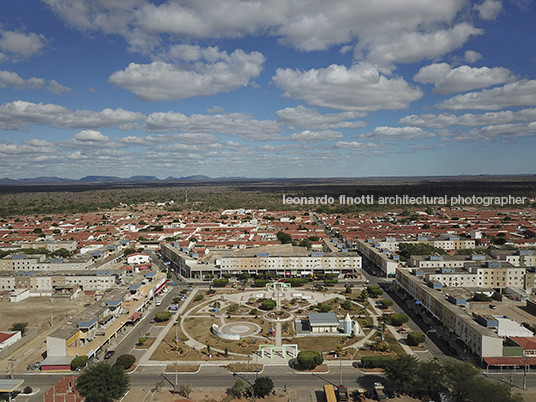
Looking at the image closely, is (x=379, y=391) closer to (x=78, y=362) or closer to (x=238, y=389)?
(x=238, y=389)

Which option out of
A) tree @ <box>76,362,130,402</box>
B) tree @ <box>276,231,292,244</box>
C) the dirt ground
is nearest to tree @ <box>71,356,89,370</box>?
the dirt ground

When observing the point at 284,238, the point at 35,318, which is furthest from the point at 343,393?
the point at 284,238

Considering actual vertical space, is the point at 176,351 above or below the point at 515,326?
below

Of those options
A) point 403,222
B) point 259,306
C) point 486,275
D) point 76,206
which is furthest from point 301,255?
point 76,206

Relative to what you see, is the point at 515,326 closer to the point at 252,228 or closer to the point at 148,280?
the point at 148,280

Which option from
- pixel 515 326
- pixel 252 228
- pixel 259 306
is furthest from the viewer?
pixel 252 228
